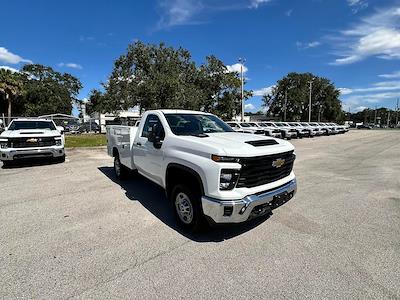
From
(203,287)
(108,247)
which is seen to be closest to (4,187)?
(108,247)

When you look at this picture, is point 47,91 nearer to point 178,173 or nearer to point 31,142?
point 31,142

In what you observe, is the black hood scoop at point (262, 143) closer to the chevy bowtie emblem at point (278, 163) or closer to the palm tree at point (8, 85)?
the chevy bowtie emblem at point (278, 163)

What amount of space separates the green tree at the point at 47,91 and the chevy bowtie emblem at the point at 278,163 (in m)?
57.6

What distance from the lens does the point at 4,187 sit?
7.08 meters

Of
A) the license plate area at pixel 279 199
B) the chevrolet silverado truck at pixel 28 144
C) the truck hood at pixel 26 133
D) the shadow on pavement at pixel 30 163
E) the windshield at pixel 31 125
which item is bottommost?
the shadow on pavement at pixel 30 163

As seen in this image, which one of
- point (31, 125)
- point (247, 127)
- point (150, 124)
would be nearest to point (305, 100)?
point (247, 127)

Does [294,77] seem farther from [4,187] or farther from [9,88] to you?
[4,187]

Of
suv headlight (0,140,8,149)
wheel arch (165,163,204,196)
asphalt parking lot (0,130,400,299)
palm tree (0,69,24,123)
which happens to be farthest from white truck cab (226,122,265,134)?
palm tree (0,69,24,123)

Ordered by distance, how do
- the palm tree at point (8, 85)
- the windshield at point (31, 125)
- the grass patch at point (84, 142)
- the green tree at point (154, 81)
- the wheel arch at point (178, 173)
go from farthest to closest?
the palm tree at point (8, 85) < the green tree at point (154, 81) < the grass patch at point (84, 142) < the windshield at point (31, 125) < the wheel arch at point (178, 173)

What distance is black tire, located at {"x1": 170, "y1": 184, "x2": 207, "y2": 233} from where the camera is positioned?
4023 millimetres

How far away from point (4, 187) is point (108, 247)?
16.1 ft

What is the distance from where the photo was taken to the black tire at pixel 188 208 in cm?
402

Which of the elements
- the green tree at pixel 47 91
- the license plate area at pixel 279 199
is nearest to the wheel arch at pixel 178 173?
the license plate area at pixel 279 199

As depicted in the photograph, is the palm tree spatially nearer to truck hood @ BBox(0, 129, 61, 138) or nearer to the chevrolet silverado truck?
truck hood @ BBox(0, 129, 61, 138)
